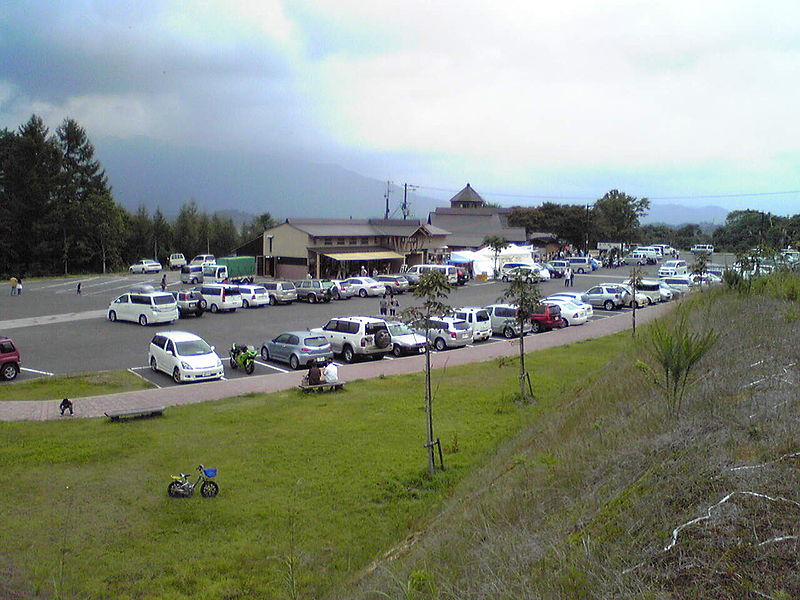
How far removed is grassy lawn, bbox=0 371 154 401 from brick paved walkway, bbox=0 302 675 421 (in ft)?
2.94

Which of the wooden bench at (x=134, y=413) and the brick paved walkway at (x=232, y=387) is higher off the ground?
the wooden bench at (x=134, y=413)

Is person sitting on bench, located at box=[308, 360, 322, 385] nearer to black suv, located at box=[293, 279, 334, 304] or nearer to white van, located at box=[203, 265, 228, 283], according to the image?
black suv, located at box=[293, 279, 334, 304]

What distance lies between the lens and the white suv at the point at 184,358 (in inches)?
810

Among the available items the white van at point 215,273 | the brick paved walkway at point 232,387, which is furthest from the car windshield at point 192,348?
the white van at point 215,273

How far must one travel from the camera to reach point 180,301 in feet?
117

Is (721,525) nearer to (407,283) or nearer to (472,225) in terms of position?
(407,283)

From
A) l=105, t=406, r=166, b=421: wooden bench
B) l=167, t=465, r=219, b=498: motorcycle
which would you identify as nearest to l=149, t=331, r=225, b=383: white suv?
l=105, t=406, r=166, b=421: wooden bench

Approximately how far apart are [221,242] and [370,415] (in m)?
75.5

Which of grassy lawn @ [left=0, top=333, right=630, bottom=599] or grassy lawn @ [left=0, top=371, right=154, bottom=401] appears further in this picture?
grassy lawn @ [left=0, top=371, right=154, bottom=401]

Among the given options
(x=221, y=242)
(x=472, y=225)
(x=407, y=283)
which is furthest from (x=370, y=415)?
(x=472, y=225)

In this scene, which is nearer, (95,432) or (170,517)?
(170,517)

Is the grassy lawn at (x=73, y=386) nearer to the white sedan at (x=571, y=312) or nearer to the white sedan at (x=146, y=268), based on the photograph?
the white sedan at (x=571, y=312)

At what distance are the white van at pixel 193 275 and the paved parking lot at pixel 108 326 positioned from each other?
4862mm

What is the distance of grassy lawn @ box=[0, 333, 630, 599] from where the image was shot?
28.1 ft
